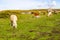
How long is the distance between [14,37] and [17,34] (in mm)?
1165

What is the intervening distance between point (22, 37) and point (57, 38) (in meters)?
2.88

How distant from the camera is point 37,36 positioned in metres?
16.5

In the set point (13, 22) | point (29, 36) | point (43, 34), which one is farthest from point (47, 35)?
point (13, 22)

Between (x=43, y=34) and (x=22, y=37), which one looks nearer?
(x=22, y=37)

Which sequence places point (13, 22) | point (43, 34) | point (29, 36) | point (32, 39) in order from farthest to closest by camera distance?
point (13, 22) < point (43, 34) < point (29, 36) < point (32, 39)

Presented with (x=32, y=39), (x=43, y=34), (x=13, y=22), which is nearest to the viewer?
(x=32, y=39)

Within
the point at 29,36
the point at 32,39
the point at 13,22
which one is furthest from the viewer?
the point at 13,22

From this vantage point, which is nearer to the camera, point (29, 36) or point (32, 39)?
point (32, 39)

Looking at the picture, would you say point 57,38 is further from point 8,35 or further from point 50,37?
point 8,35

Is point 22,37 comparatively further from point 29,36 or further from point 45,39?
point 45,39

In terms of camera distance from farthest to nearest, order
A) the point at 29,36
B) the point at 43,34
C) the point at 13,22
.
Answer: the point at 13,22
the point at 43,34
the point at 29,36

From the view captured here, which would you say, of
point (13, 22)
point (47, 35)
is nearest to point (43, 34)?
point (47, 35)

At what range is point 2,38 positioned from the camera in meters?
16.0

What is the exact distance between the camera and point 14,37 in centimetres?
1614
